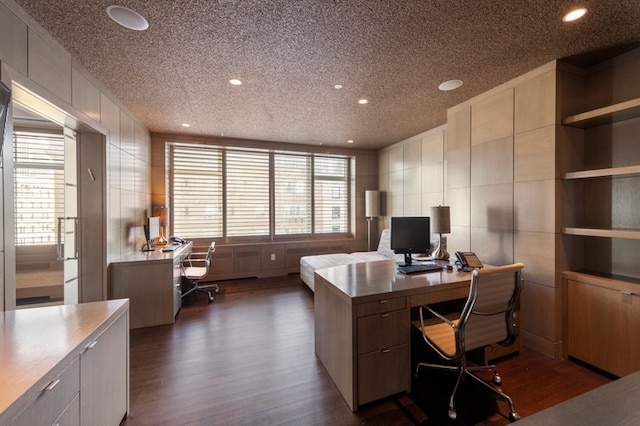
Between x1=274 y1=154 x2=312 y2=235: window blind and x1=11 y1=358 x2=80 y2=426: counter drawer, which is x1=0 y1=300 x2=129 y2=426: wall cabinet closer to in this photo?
x1=11 y1=358 x2=80 y2=426: counter drawer

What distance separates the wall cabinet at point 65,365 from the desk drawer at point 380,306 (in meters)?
1.52

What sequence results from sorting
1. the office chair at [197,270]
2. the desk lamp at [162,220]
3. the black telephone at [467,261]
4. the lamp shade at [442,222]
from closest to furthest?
the black telephone at [467,261] < the lamp shade at [442,222] < the office chair at [197,270] < the desk lamp at [162,220]

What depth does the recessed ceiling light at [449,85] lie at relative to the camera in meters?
2.83

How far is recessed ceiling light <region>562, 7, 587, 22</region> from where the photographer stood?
1797 millimetres

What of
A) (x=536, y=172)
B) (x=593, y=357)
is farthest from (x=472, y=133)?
(x=593, y=357)

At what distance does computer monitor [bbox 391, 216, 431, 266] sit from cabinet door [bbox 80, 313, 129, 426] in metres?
2.35

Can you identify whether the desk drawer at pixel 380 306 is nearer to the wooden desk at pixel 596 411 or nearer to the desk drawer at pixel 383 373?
the desk drawer at pixel 383 373

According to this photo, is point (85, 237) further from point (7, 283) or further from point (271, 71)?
point (271, 71)

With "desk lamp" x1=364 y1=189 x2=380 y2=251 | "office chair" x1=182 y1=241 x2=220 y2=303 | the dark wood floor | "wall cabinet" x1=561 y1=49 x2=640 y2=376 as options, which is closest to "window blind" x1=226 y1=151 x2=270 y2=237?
"office chair" x1=182 y1=241 x2=220 y2=303

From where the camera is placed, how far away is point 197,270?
4.26 m

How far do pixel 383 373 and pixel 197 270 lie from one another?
344 cm

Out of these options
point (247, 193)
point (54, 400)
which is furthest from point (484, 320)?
point (247, 193)

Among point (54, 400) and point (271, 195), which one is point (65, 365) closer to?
point (54, 400)

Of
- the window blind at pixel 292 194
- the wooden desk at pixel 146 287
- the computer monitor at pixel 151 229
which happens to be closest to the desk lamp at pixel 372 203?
the window blind at pixel 292 194
